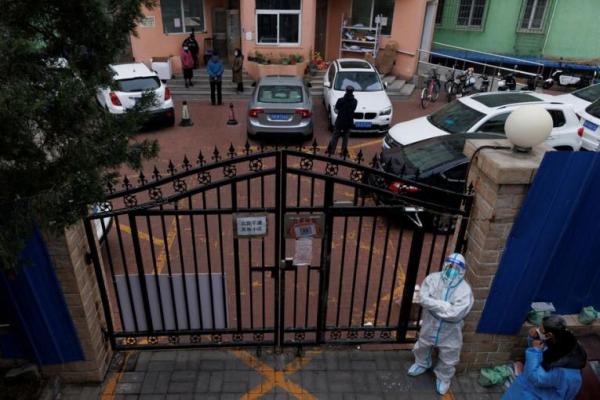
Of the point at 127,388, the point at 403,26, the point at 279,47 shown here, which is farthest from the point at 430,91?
the point at 127,388

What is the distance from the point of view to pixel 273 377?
442cm

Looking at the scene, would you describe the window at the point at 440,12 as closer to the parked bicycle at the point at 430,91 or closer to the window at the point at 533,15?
the window at the point at 533,15

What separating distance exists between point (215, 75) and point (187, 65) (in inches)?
74.5

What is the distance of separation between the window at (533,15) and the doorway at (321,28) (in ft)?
29.9

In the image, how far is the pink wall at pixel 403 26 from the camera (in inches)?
667

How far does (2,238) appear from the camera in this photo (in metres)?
2.32

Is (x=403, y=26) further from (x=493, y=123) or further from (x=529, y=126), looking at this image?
(x=529, y=126)

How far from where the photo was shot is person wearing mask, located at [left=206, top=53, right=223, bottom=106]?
13.8 m

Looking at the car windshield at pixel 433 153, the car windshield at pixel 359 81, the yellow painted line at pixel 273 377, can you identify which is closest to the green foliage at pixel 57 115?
the yellow painted line at pixel 273 377

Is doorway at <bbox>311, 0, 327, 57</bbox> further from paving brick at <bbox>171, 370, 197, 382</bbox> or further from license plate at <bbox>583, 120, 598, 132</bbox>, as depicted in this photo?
paving brick at <bbox>171, 370, 197, 382</bbox>

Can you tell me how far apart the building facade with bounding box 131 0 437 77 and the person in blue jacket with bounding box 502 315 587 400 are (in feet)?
46.3

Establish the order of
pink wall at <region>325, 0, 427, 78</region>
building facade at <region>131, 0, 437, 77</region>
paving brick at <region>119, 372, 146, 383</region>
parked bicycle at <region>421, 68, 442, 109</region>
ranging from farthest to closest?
pink wall at <region>325, 0, 427, 78</region> < building facade at <region>131, 0, 437, 77</region> < parked bicycle at <region>421, 68, 442, 109</region> < paving brick at <region>119, 372, 146, 383</region>

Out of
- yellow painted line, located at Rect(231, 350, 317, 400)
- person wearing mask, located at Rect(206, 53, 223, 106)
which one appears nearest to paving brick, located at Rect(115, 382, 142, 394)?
yellow painted line, located at Rect(231, 350, 317, 400)

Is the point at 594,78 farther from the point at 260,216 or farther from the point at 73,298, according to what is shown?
the point at 73,298
